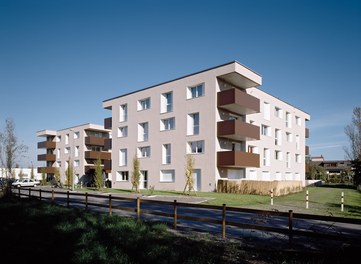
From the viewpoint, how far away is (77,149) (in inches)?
2319

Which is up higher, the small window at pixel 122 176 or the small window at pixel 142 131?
the small window at pixel 142 131

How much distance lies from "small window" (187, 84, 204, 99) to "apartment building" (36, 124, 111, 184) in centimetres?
2402

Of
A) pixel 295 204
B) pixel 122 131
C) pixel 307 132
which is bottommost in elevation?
pixel 295 204

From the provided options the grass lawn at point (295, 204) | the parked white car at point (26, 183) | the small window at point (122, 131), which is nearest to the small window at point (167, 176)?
the small window at point (122, 131)

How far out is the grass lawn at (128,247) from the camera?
6.88m

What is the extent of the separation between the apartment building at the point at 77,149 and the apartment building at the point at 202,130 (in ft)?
50.0

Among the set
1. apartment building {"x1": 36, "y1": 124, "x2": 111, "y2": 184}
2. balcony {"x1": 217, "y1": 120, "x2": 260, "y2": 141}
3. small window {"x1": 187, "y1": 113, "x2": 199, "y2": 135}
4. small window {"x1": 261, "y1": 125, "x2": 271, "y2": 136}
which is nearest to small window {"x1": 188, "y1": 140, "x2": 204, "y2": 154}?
small window {"x1": 187, "y1": 113, "x2": 199, "y2": 135}

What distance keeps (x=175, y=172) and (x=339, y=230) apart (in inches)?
852

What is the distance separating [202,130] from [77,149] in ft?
118

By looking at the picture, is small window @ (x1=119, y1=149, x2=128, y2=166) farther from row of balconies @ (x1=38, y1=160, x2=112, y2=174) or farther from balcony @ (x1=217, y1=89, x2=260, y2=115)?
balcony @ (x1=217, y1=89, x2=260, y2=115)

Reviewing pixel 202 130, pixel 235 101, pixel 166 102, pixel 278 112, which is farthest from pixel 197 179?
pixel 278 112

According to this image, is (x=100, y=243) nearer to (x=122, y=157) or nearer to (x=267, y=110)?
(x=122, y=157)

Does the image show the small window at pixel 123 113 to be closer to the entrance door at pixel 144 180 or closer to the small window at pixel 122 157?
the small window at pixel 122 157

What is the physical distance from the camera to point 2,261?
7.05 m
